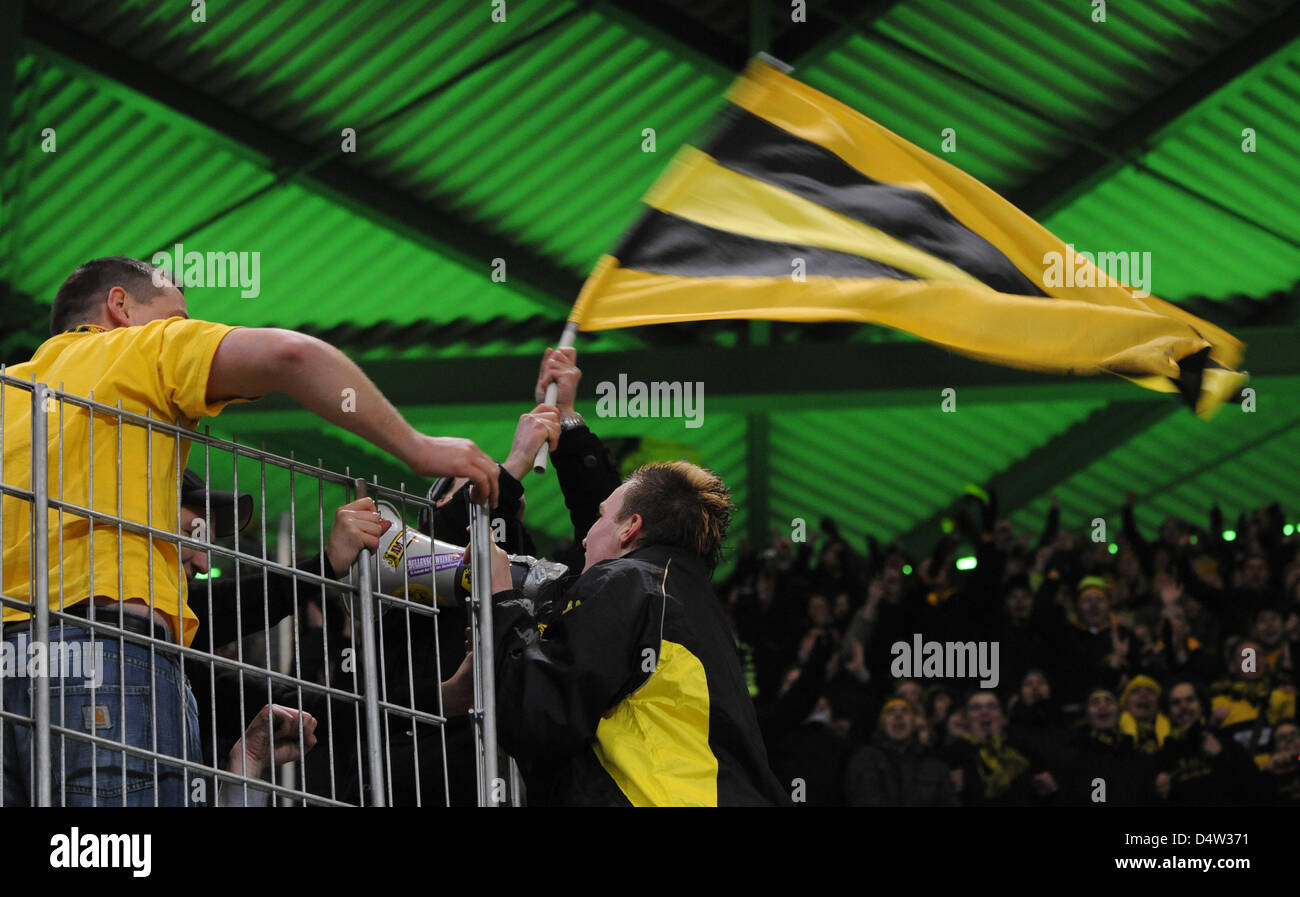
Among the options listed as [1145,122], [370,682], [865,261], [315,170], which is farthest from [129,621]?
[1145,122]

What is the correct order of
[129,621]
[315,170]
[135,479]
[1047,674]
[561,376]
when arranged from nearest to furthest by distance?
[129,621] < [135,479] < [561,376] < [1047,674] < [315,170]

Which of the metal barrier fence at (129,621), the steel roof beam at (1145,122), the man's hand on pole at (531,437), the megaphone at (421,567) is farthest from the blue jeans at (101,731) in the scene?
the steel roof beam at (1145,122)

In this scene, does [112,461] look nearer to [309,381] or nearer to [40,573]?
[40,573]

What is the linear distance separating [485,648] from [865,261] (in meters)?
2.18

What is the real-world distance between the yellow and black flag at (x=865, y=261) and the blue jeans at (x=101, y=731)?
7.35ft

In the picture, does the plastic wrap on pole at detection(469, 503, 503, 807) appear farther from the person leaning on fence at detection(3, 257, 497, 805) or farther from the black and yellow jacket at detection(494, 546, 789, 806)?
the person leaning on fence at detection(3, 257, 497, 805)

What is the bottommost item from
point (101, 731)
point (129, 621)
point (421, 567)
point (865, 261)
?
point (101, 731)

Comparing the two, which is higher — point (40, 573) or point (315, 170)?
point (315, 170)

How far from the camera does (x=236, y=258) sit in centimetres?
1320

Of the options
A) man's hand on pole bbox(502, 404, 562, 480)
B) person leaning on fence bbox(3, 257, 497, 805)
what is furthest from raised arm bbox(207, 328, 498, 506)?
man's hand on pole bbox(502, 404, 562, 480)

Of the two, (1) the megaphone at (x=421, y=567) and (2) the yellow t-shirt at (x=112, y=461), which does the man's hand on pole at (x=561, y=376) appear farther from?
(2) the yellow t-shirt at (x=112, y=461)

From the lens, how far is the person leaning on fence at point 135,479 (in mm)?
3584

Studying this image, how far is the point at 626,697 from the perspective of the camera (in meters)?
4.23

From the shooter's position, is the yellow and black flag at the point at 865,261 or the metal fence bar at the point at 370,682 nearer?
the metal fence bar at the point at 370,682
